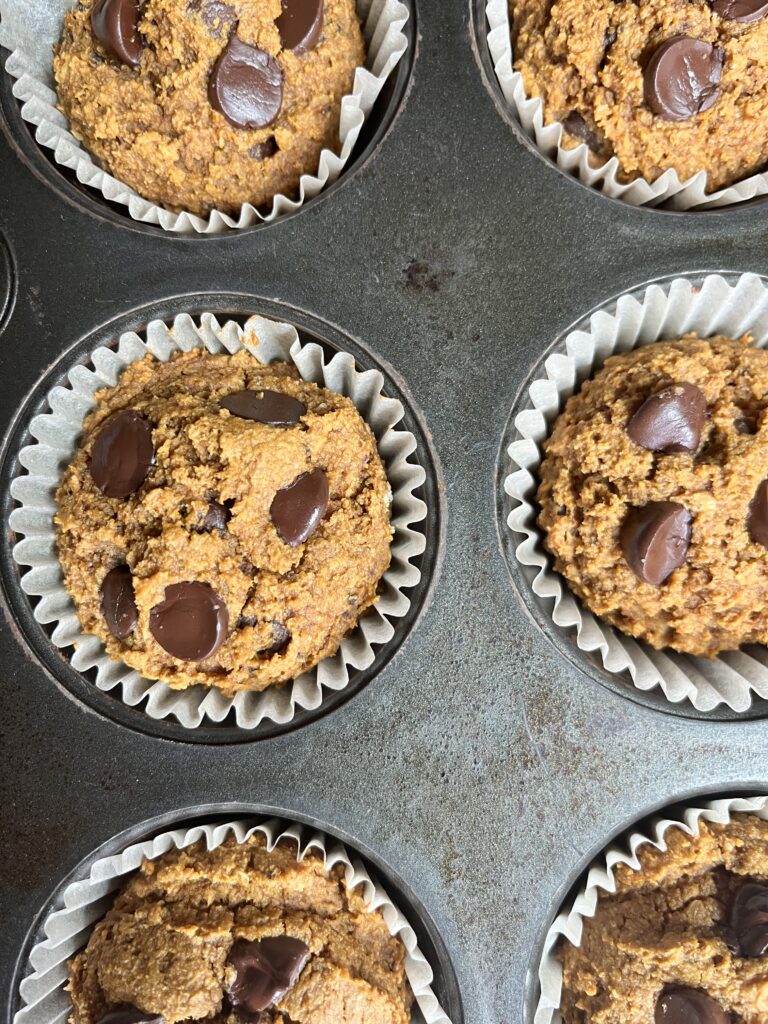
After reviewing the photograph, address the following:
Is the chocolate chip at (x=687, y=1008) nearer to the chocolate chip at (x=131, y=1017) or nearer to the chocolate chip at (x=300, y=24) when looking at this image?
the chocolate chip at (x=131, y=1017)

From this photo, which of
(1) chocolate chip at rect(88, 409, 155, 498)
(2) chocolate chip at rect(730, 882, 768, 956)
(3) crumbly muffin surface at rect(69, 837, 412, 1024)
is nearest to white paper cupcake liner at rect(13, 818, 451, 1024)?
(3) crumbly muffin surface at rect(69, 837, 412, 1024)

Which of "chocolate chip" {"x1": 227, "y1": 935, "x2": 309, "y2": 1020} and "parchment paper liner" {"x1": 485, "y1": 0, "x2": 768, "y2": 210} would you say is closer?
"chocolate chip" {"x1": 227, "y1": 935, "x2": 309, "y2": 1020}

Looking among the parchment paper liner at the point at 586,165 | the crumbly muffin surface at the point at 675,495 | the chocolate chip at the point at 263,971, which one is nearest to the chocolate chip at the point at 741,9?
the parchment paper liner at the point at 586,165

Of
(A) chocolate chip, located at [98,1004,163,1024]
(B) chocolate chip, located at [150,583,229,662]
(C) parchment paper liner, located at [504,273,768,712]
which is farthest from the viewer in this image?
(C) parchment paper liner, located at [504,273,768,712]

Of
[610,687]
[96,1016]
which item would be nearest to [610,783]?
[610,687]

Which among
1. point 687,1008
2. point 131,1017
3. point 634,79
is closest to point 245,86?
point 634,79

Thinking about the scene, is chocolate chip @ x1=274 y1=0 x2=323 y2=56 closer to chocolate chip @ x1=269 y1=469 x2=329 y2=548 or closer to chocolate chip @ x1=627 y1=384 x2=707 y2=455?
chocolate chip @ x1=269 y1=469 x2=329 y2=548

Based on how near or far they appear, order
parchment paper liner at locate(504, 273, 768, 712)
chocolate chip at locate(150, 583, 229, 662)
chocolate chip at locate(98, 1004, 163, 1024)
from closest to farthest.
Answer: chocolate chip at locate(98, 1004, 163, 1024) < chocolate chip at locate(150, 583, 229, 662) < parchment paper liner at locate(504, 273, 768, 712)
